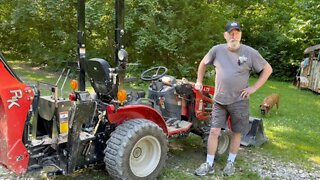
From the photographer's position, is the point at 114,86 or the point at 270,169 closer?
the point at 114,86

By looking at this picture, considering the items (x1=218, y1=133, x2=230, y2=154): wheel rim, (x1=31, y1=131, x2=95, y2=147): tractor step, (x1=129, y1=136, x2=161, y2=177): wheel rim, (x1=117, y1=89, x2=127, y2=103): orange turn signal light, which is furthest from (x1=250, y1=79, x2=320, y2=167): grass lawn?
(x1=31, y1=131, x2=95, y2=147): tractor step

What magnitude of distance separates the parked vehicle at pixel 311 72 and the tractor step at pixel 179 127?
960cm

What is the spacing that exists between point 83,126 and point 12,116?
774mm

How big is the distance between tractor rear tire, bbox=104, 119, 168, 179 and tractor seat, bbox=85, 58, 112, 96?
0.41m

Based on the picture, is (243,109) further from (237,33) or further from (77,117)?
(77,117)

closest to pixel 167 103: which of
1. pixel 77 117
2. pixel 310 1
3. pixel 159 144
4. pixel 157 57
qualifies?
pixel 159 144

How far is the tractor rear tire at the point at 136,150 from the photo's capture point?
134 inches

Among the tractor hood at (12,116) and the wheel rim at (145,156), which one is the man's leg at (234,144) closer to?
the wheel rim at (145,156)

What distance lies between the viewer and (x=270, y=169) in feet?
14.9

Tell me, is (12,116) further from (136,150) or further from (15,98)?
(136,150)

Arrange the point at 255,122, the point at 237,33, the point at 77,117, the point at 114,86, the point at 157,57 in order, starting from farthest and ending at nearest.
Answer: the point at 157,57 < the point at 255,122 < the point at 237,33 < the point at 114,86 < the point at 77,117

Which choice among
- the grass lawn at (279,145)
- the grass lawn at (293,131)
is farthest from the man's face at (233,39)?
the grass lawn at (293,131)

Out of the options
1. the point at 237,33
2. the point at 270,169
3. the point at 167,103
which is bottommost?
the point at 270,169

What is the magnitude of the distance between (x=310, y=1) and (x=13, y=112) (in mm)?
11296
